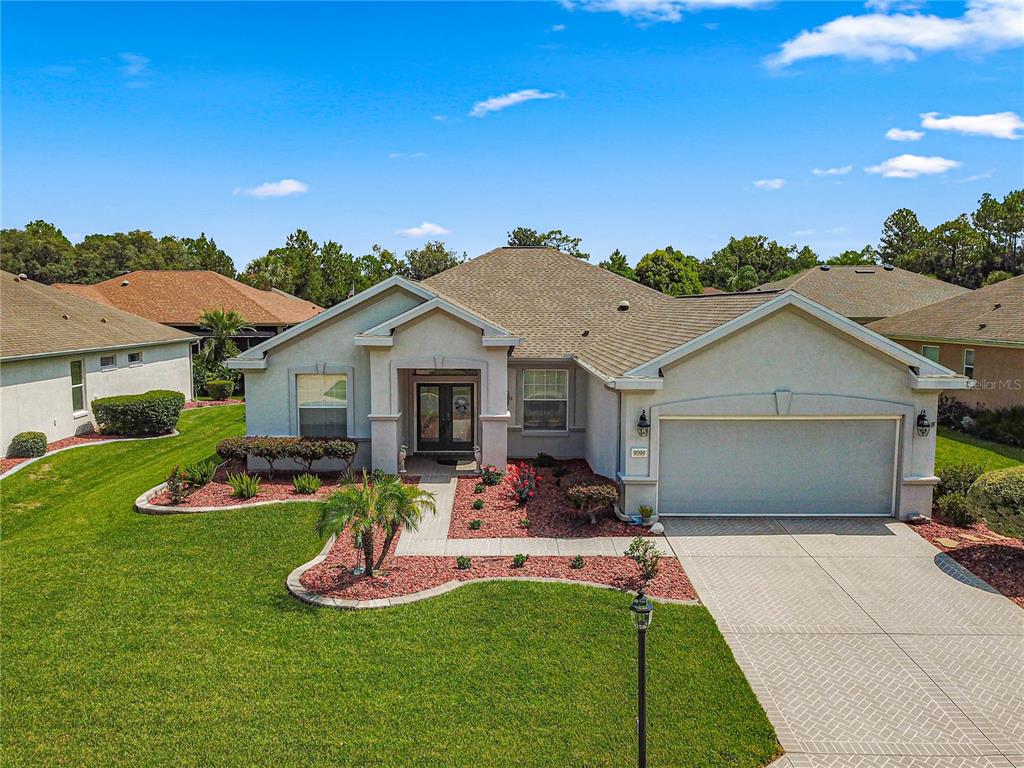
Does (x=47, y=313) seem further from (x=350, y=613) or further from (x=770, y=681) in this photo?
(x=770, y=681)

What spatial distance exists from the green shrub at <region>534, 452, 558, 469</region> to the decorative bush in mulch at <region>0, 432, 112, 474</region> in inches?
523

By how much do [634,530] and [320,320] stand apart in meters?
9.10

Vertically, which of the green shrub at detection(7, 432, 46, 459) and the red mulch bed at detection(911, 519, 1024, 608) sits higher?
the green shrub at detection(7, 432, 46, 459)

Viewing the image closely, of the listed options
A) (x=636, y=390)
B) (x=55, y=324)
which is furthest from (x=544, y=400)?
(x=55, y=324)

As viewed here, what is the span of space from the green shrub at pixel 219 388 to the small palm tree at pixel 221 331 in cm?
178

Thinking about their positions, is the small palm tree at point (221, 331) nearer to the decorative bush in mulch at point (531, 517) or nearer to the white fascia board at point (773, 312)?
the decorative bush in mulch at point (531, 517)

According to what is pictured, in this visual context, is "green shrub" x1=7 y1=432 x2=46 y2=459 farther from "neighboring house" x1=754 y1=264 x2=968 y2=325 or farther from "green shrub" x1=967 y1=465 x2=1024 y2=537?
"neighboring house" x1=754 y1=264 x2=968 y2=325

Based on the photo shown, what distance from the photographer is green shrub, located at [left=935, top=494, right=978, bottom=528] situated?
12.8m

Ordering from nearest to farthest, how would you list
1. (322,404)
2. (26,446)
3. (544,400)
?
(322,404) → (26,446) → (544,400)

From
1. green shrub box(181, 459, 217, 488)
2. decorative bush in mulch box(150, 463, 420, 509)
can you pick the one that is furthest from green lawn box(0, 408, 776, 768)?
green shrub box(181, 459, 217, 488)

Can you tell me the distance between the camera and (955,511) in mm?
12891

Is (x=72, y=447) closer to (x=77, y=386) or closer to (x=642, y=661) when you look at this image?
(x=77, y=386)

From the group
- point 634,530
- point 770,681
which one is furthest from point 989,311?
point 770,681

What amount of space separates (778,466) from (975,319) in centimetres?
1594
